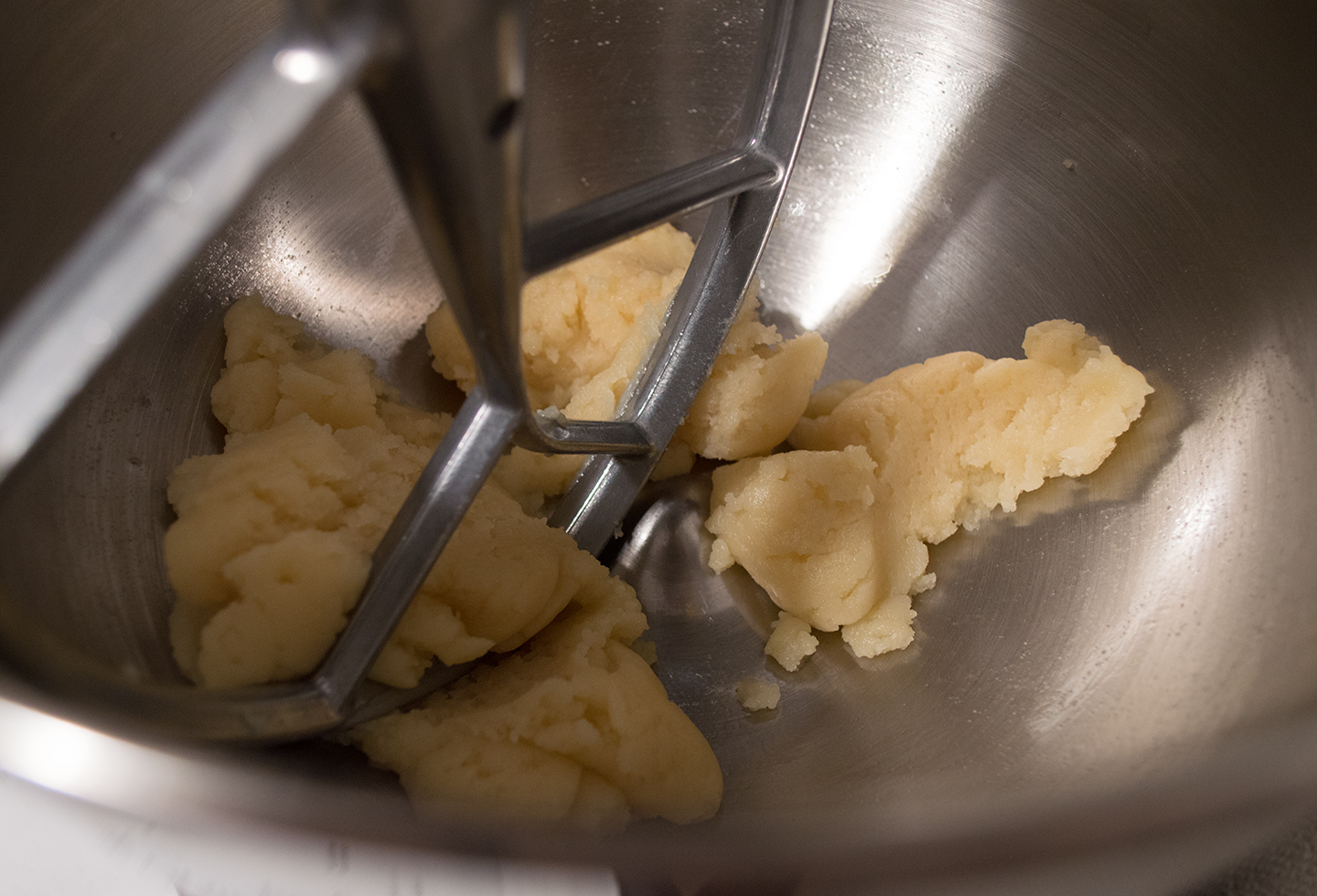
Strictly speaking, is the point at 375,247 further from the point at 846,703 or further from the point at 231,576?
the point at 846,703

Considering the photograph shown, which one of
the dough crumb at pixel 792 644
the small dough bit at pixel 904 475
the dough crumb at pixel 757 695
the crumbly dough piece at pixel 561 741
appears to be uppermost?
the small dough bit at pixel 904 475

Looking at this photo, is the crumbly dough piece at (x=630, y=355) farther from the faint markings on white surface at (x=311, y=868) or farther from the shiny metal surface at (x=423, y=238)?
the faint markings on white surface at (x=311, y=868)

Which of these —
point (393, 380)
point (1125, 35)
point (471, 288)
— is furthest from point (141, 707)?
point (1125, 35)

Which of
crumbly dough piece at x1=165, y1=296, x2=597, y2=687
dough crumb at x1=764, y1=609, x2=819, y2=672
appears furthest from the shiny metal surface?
dough crumb at x1=764, y1=609, x2=819, y2=672

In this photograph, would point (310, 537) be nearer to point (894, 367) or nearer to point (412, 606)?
point (412, 606)

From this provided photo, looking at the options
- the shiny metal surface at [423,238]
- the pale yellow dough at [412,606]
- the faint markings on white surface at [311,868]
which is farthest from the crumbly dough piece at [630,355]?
the faint markings on white surface at [311,868]

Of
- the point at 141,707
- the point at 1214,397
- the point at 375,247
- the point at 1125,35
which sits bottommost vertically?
Result: the point at 141,707

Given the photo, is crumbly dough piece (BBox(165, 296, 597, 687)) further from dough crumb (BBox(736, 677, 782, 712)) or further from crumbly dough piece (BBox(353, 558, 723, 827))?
dough crumb (BBox(736, 677, 782, 712))
